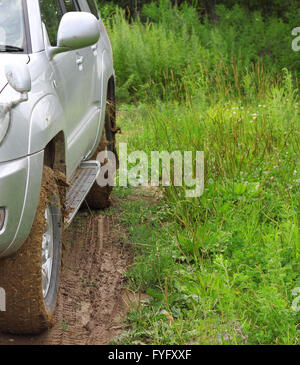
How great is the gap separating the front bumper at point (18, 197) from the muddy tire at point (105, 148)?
92.8 inches

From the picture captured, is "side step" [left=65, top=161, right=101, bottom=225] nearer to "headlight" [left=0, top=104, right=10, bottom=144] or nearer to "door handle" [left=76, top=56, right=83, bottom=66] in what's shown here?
"door handle" [left=76, top=56, right=83, bottom=66]

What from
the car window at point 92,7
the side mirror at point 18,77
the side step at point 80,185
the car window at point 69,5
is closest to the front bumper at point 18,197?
the side mirror at point 18,77

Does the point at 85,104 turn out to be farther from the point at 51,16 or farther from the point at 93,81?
the point at 51,16

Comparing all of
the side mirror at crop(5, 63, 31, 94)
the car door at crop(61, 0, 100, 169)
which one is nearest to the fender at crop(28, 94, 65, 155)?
the side mirror at crop(5, 63, 31, 94)

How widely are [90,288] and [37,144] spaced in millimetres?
1383

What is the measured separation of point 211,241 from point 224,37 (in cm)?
737

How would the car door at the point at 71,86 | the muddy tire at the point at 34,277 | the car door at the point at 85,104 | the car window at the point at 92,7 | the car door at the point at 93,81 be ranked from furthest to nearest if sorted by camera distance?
the car window at the point at 92,7
the car door at the point at 93,81
the car door at the point at 85,104
the car door at the point at 71,86
the muddy tire at the point at 34,277

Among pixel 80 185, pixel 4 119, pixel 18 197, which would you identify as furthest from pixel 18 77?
pixel 80 185

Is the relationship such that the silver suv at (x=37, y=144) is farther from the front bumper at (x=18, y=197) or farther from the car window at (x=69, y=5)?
the car window at (x=69, y=5)

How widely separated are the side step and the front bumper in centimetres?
72

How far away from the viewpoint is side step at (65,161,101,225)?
12.8 feet

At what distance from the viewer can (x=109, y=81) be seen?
564 cm

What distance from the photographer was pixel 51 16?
159 inches

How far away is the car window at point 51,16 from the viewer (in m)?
3.82
